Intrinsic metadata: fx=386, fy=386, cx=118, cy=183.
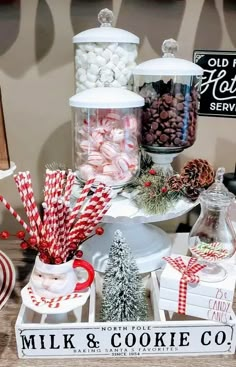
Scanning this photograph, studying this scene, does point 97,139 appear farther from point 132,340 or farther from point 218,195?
point 132,340

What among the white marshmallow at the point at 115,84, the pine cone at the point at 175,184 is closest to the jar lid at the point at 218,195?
the pine cone at the point at 175,184

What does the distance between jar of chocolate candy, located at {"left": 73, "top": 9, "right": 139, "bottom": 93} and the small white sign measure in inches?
21.1

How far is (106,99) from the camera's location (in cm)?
82

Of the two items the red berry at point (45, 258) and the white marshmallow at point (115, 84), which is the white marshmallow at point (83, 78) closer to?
the white marshmallow at point (115, 84)

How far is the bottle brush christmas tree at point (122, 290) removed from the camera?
0.74 metres

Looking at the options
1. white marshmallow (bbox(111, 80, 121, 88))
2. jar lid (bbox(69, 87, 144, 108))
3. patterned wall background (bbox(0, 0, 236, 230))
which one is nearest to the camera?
jar lid (bbox(69, 87, 144, 108))

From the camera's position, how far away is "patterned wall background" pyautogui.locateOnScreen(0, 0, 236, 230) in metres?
1.09

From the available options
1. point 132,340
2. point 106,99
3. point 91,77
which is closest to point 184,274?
point 132,340

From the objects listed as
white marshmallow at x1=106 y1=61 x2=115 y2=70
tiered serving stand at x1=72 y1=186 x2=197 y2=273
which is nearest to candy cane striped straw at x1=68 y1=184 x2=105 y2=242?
tiered serving stand at x1=72 y1=186 x2=197 y2=273

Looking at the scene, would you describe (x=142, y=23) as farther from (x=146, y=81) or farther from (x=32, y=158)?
(x=32, y=158)

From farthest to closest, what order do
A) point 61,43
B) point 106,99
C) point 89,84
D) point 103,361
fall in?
point 61,43
point 89,84
point 106,99
point 103,361

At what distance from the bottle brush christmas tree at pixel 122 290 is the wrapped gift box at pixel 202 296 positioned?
0.05m

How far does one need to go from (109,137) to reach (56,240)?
0.27 m

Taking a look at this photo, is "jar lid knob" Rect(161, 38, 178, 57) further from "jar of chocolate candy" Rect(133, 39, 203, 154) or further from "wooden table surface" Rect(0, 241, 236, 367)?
"wooden table surface" Rect(0, 241, 236, 367)
